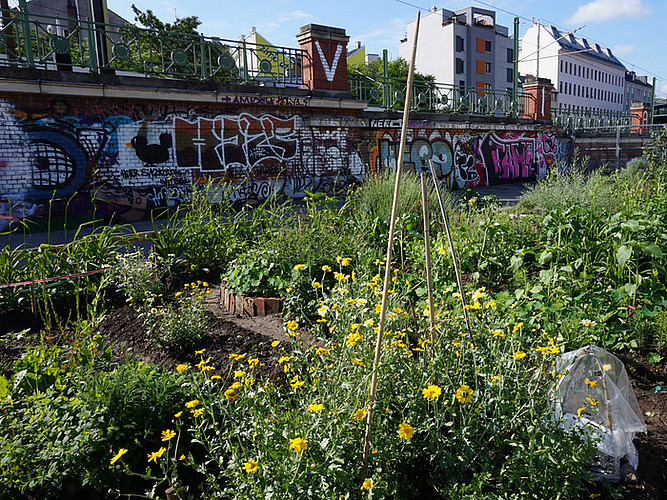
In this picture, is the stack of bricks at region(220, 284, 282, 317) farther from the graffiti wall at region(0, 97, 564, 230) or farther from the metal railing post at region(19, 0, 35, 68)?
the metal railing post at region(19, 0, 35, 68)

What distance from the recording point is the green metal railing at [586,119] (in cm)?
2293

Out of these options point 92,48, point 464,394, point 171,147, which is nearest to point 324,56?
point 171,147

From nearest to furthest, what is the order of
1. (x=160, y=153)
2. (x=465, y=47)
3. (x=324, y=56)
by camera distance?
1. (x=160, y=153)
2. (x=324, y=56)
3. (x=465, y=47)

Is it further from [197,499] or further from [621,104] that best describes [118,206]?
[621,104]

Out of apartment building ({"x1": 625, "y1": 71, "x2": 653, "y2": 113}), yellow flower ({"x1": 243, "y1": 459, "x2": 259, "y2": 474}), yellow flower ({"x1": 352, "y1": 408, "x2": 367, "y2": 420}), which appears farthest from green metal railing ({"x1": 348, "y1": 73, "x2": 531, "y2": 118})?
apartment building ({"x1": 625, "y1": 71, "x2": 653, "y2": 113})

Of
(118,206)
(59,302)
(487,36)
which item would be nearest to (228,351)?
(59,302)

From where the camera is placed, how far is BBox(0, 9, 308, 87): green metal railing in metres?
9.37

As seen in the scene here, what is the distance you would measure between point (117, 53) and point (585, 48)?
7375 cm

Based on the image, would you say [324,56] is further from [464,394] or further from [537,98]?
[464,394]

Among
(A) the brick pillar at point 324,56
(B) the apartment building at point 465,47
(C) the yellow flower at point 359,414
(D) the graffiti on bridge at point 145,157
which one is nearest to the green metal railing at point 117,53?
(A) the brick pillar at point 324,56

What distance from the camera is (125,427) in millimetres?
2330

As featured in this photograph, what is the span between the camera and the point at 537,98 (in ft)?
69.4

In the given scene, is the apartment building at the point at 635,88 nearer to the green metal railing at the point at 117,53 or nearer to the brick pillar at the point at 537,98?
the brick pillar at the point at 537,98

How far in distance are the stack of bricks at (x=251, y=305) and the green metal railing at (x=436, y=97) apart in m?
9.95
